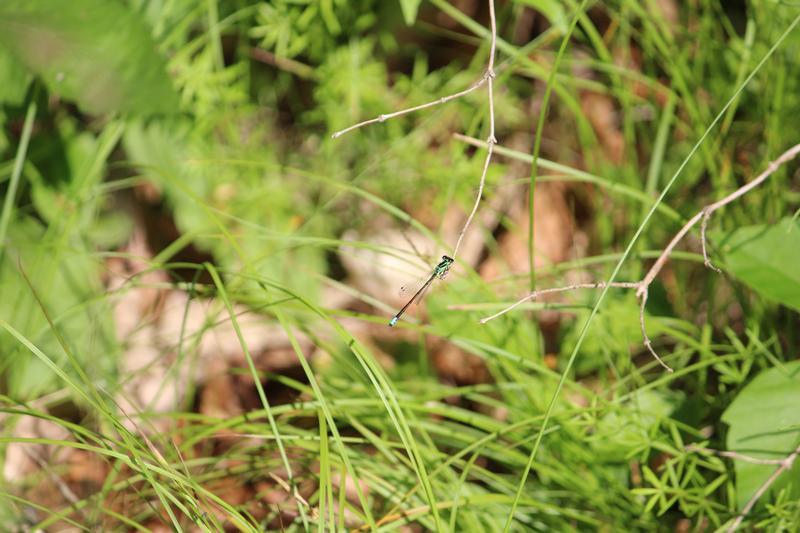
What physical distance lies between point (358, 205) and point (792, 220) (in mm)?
1140

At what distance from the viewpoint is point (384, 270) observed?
2068mm

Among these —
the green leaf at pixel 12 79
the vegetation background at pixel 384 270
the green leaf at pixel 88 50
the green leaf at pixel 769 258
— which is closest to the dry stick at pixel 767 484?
the vegetation background at pixel 384 270

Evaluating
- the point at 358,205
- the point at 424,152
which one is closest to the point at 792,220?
the point at 424,152

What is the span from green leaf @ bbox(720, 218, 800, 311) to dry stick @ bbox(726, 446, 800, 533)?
0.25 m

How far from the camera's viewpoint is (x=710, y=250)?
1364mm

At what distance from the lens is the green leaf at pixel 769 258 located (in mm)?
1129

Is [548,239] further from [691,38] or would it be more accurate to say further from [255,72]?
[255,72]

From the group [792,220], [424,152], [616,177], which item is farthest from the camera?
[424,152]

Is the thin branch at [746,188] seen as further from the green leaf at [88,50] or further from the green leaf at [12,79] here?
the green leaf at [12,79]

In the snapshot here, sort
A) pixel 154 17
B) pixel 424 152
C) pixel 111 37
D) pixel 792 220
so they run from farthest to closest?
1. pixel 424 152
2. pixel 154 17
3. pixel 111 37
4. pixel 792 220

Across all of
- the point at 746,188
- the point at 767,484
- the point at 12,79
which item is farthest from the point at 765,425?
the point at 12,79

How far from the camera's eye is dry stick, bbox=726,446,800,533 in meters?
0.99

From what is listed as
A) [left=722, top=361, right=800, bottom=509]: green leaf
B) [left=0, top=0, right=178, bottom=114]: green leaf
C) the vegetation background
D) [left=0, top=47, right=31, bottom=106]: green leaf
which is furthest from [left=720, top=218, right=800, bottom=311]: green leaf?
[left=0, top=47, right=31, bottom=106]: green leaf

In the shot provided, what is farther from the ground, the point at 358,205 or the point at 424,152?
the point at 424,152
